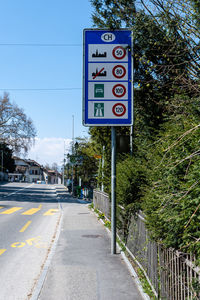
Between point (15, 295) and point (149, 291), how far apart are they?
7.29 ft

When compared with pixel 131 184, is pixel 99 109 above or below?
above

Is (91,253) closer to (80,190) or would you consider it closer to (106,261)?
(106,261)

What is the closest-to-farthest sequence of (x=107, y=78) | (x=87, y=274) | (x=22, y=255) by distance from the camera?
(x=87, y=274) → (x=107, y=78) → (x=22, y=255)

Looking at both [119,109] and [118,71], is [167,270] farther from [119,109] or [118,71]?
[118,71]

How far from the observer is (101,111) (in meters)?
8.48

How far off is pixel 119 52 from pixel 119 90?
0.96 metres

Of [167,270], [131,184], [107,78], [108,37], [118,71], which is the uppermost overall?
[108,37]

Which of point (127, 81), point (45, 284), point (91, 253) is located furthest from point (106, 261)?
point (127, 81)

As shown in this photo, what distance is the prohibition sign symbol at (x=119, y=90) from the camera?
8500mm

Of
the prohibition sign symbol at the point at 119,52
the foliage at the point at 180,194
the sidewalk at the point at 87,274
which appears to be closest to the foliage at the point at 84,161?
the sidewalk at the point at 87,274

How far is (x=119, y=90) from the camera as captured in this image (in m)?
8.52

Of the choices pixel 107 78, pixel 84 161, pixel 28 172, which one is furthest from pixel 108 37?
pixel 28 172

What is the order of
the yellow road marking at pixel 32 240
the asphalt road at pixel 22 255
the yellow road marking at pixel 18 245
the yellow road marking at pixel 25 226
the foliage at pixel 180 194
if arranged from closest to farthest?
the foliage at pixel 180 194, the asphalt road at pixel 22 255, the yellow road marking at pixel 18 245, the yellow road marking at pixel 32 240, the yellow road marking at pixel 25 226

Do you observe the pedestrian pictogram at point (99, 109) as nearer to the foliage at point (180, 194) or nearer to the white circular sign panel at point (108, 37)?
the white circular sign panel at point (108, 37)
